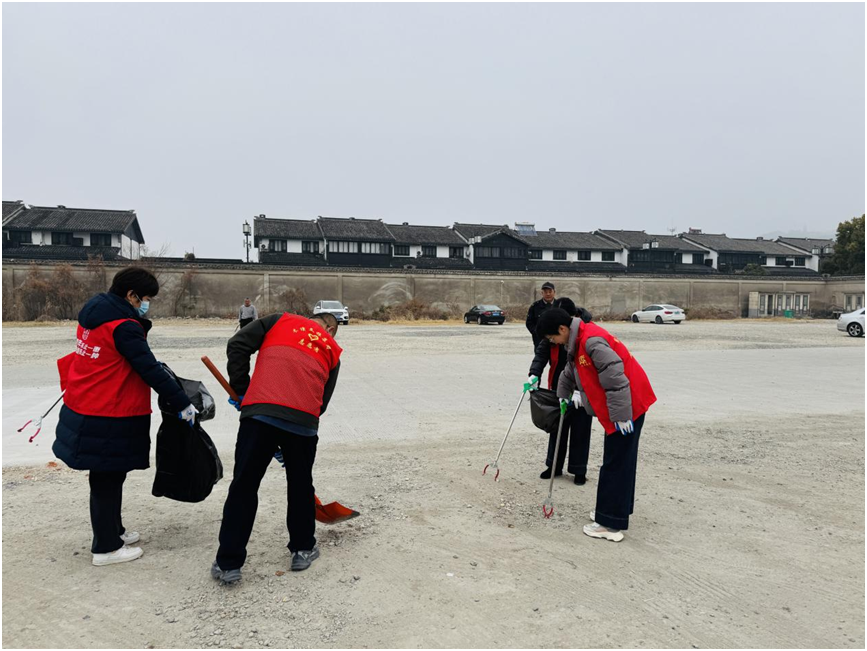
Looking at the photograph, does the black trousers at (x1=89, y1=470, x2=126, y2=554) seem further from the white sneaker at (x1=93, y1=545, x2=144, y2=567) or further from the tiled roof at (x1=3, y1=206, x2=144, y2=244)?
the tiled roof at (x1=3, y1=206, x2=144, y2=244)

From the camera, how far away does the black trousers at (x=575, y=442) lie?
16.0 feet

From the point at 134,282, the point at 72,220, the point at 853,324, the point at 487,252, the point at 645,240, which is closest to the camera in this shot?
the point at 134,282

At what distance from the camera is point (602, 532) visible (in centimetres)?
378

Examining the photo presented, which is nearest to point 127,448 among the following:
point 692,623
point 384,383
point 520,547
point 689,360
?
point 520,547

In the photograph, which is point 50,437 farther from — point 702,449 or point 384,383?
point 702,449

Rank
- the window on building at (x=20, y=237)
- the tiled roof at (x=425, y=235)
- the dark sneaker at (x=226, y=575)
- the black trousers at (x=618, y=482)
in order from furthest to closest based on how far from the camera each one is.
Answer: the tiled roof at (x=425, y=235) → the window on building at (x=20, y=237) → the black trousers at (x=618, y=482) → the dark sneaker at (x=226, y=575)

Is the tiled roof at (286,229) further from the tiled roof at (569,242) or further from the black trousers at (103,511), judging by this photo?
the black trousers at (103,511)

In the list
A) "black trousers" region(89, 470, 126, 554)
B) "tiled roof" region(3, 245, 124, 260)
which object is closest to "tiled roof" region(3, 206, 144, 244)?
"tiled roof" region(3, 245, 124, 260)

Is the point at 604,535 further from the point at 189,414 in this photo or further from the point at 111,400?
the point at 111,400

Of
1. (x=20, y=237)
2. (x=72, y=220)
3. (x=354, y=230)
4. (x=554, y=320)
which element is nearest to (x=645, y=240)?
(x=354, y=230)

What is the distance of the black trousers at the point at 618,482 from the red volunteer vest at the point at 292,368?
1.92 m

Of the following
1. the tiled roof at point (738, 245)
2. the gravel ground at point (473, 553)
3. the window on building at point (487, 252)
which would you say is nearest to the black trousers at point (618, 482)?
the gravel ground at point (473, 553)

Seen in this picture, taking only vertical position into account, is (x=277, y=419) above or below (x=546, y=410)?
above

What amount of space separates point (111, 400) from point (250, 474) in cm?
90
